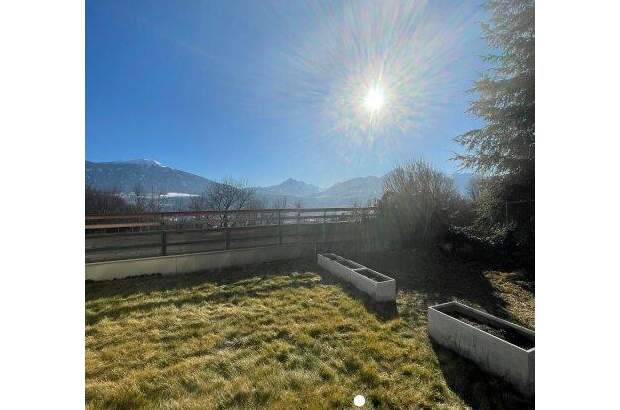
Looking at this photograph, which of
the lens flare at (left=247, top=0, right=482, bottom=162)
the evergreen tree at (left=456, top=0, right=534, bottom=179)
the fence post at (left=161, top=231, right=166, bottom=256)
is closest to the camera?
the lens flare at (left=247, top=0, right=482, bottom=162)

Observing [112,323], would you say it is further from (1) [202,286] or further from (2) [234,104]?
(2) [234,104]

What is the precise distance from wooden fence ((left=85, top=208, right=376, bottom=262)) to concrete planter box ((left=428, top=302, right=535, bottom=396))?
310 centimetres

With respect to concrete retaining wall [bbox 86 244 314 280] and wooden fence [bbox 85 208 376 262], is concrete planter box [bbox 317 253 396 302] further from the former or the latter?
wooden fence [bbox 85 208 376 262]

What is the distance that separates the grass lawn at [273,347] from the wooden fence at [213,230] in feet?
2.41

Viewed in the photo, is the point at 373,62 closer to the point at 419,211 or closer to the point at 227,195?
the point at 419,211

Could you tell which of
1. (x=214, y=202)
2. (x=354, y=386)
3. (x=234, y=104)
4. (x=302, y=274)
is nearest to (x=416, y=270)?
(x=302, y=274)

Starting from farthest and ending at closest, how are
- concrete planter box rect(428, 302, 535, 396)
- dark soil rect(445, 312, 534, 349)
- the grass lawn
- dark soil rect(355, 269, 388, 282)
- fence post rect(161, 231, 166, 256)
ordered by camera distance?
fence post rect(161, 231, 166, 256) → dark soil rect(355, 269, 388, 282) → dark soil rect(445, 312, 534, 349) → concrete planter box rect(428, 302, 535, 396) → the grass lawn

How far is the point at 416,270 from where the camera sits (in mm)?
4684

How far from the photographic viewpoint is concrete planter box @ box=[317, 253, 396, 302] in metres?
3.24

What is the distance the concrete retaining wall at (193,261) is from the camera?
150 inches

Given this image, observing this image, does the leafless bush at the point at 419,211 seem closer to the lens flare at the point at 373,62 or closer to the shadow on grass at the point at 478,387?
the lens flare at the point at 373,62

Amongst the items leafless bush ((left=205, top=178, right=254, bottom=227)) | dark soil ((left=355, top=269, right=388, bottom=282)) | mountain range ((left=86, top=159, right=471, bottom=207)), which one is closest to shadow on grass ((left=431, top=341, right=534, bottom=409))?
dark soil ((left=355, top=269, right=388, bottom=282))

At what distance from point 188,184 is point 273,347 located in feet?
97.7
